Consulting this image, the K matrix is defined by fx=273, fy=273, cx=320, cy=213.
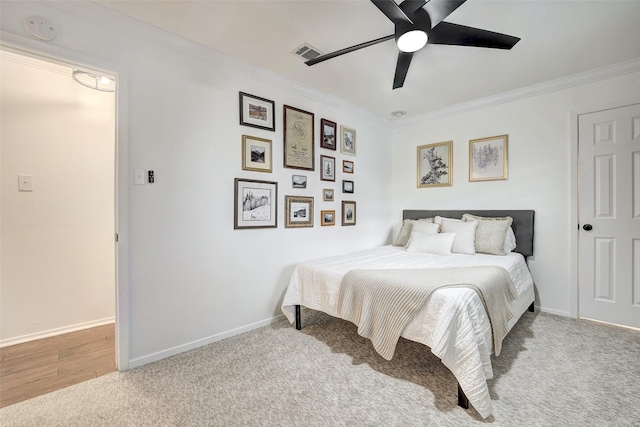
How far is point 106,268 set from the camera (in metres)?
2.86

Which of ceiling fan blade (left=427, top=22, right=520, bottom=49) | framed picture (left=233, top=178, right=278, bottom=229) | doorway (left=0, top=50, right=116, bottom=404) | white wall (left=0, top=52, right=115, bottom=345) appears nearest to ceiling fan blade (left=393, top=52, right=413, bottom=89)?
ceiling fan blade (left=427, top=22, right=520, bottom=49)

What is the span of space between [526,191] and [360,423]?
10.3 ft

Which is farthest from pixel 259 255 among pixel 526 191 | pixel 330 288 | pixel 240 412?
pixel 526 191

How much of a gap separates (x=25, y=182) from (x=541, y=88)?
5.25 meters

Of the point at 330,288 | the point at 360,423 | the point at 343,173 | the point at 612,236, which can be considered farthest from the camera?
the point at 343,173

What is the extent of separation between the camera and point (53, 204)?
255 centimetres

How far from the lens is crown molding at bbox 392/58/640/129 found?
265cm

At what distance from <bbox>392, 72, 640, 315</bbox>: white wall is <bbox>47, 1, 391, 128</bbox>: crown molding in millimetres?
2071

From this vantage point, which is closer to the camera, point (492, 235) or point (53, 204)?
point (53, 204)

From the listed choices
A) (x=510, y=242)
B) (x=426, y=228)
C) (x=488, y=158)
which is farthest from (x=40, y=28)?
(x=510, y=242)

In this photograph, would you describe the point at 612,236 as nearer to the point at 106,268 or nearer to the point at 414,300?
the point at 414,300

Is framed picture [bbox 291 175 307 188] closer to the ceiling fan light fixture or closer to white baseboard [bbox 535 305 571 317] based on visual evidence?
the ceiling fan light fixture

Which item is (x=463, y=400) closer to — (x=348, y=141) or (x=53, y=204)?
(x=348, y=141)

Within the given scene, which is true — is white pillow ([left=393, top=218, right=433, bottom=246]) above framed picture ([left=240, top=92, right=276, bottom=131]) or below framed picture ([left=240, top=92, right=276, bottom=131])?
below
